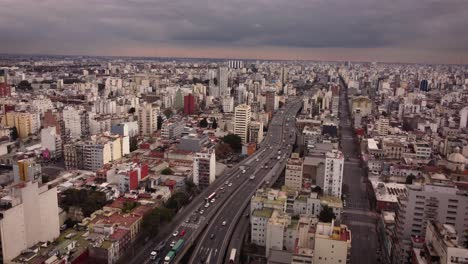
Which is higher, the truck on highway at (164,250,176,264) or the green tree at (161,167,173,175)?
the green tree at (161,167,173,175)

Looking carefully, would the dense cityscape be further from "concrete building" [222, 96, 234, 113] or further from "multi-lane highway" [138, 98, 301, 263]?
"concrete building" [222, 96, 234, 113]

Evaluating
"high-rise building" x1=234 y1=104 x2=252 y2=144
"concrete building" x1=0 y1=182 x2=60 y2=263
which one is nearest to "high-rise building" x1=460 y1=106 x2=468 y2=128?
"high-rise building" x1=234 y1=104 x2=252 y2=144

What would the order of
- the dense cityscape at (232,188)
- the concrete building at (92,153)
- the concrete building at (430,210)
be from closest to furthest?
the dense cityscape at (232,188) < the concrete building at (430,210) < the concrete building at (92,153)

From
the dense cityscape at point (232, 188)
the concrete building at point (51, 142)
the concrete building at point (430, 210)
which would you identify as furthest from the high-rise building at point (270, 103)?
the concrete building at point (430, 210)

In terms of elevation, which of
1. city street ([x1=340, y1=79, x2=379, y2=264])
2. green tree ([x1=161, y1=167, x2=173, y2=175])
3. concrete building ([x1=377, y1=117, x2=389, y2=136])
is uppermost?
concrete building ([x1=377, y1=117, x2=389, y2=136])

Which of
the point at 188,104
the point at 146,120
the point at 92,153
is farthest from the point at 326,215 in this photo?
the point at 188,104

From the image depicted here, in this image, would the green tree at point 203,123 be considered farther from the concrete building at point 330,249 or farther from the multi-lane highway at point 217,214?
the concrete building at point 330,249
